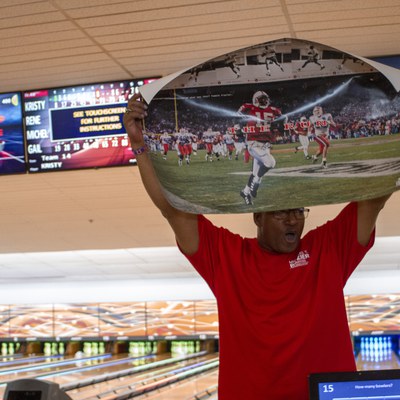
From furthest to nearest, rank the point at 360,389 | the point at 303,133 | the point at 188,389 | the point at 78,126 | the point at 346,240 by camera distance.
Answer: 1. the point at 188,389
2. the point at 78,126
3. the point at 346,240
4. the point at 303,133
5. the point at 360,389

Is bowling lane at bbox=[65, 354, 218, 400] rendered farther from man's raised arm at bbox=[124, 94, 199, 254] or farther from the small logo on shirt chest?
the small logo on shirt chest

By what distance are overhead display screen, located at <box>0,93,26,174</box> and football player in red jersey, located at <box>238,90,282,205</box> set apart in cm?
346

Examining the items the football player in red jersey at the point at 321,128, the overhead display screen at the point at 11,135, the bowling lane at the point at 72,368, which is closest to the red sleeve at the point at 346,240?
the football player in red jersey at the point at 321,128

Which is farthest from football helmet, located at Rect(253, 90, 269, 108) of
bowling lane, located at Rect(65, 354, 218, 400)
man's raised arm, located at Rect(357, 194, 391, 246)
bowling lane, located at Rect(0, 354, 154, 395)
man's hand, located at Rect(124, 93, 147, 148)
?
bowling lane, located at Rect(0, 354, 154, 395)

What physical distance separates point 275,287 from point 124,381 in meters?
8.97

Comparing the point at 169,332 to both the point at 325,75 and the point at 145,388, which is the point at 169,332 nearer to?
the point at 145,388

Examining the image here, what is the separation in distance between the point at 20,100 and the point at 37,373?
309 inches

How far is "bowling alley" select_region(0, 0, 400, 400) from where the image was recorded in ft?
5.59

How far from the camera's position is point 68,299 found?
14828 mm

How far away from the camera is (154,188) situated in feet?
6.44

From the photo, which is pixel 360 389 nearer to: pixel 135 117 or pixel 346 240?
pixel 346 240

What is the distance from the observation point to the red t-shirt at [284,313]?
1.75 meters

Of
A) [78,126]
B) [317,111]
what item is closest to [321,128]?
[317,111]

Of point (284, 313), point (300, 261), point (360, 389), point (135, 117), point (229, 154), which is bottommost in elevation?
point (360, 389)
